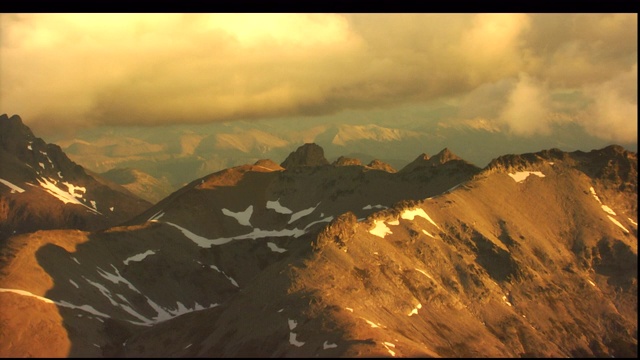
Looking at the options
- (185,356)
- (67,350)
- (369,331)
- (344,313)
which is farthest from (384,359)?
(67,350)

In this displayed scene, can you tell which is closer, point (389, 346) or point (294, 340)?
point (389, 346)

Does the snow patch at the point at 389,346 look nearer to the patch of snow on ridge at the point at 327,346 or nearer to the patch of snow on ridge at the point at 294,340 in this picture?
the patch of snow on ridge at the point at 327,346

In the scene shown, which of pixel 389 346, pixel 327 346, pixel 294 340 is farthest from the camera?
pixel 294 340

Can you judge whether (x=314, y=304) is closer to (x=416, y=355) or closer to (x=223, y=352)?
(x=223, y=352)

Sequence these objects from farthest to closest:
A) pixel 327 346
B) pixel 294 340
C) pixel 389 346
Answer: pixel 294 340 → pixel 327 346 → pixel 389 346

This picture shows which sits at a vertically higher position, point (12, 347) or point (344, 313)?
point (344, 313)

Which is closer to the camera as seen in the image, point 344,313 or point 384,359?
point 384,359

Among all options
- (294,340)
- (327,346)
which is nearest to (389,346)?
(327,346)

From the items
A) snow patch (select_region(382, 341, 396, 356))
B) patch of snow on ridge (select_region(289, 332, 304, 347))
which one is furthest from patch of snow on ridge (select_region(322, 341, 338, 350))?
snow patch (select_region(382, 341, 396, 356))

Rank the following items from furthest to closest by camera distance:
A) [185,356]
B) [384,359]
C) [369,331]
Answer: [185,356] → [369,331] → [384,359]

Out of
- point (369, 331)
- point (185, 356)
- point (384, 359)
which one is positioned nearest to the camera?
point (384, 359)

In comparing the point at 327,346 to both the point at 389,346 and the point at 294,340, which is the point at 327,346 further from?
the point at 389,346
